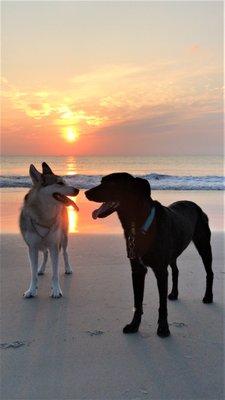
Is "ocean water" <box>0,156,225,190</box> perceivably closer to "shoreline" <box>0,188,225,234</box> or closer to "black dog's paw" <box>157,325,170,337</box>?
"shoreline" <box>0,188,225,234</box>

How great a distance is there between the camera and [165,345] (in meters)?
3.38

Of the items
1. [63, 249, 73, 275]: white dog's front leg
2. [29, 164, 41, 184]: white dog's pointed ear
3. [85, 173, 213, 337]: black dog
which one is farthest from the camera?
[63, 249, 73, 275]: white dog's front leg

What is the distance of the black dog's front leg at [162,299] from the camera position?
347 centimetres

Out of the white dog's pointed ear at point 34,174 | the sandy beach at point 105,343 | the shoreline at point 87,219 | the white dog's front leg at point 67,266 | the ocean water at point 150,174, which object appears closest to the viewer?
the sandy beach at point 105,343

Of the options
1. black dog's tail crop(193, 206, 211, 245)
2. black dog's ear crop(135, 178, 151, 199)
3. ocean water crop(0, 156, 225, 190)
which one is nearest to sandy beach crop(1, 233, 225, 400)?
black dog's tail crop(193, 206, 211, 245)

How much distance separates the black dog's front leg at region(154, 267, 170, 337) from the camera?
3471 millimetres

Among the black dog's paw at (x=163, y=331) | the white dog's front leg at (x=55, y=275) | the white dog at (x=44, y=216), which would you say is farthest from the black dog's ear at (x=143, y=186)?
the white dog's front leg at (x=55, y=275)

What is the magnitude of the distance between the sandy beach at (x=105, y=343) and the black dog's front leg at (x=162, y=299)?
0.24 ft

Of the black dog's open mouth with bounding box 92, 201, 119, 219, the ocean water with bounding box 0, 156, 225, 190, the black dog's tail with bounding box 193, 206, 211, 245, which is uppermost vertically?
the black dog's open mouth with bounding box 92, 201, 119, 219

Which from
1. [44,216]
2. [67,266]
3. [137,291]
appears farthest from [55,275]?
[137,291]

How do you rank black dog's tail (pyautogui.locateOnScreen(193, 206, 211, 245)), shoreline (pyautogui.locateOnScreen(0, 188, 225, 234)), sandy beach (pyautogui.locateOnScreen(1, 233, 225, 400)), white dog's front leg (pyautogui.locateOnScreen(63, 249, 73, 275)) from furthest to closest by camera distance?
shoreline (pyautogui.locateOnScreen(0, 188, 225, 234)) < white dog's front leg (pyautogui.locateOnScreen(63, 249, 73, 275)) < black dog's tail (pyautogui.locateOnScreen(193, 206, 211, 245)) < sandy beach (pyautogui.locateOnScreen(1, 233, 225, 400))

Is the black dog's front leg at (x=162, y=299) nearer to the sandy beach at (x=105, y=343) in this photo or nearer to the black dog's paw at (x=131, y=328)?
the sandy beach at (x=105, y=343)

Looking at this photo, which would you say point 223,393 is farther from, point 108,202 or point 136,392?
point 108,202

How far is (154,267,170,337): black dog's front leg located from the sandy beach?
0.07 metres
